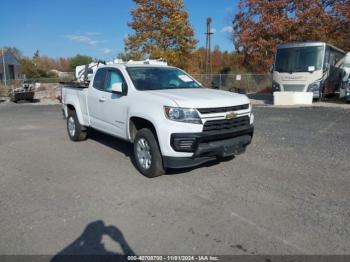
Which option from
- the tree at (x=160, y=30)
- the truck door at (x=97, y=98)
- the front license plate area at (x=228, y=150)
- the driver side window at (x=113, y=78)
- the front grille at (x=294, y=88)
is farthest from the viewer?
the tree at (x=160, y=30)

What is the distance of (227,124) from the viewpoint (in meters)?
5.36

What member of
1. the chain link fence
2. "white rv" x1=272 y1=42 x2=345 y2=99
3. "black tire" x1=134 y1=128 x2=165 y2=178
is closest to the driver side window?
"black tire" x1=134 y1=128 x2=165 y2=178

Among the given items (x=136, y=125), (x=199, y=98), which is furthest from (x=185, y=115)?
(x=136, y=125)

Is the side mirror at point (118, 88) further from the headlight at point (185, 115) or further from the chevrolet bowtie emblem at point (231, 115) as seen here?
the chevrolet bowtie emblem at point (231, 115)

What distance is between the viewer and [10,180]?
223 inches

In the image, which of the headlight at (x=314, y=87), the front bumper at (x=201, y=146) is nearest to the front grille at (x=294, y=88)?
the headlight at (x=314, y=87)

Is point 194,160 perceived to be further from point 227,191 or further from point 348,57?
point 348,57

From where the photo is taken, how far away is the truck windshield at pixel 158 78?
20.3 feet

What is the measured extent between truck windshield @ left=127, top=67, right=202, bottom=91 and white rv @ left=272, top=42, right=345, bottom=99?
12221mm

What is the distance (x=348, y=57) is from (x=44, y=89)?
24573 mm

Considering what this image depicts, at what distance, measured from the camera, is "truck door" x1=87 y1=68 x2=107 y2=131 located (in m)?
7.04

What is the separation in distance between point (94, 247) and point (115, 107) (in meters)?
3.39

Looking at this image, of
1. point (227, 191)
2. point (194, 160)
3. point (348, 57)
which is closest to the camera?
point (227, 191)

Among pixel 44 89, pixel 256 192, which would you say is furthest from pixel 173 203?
pixel 44 89
